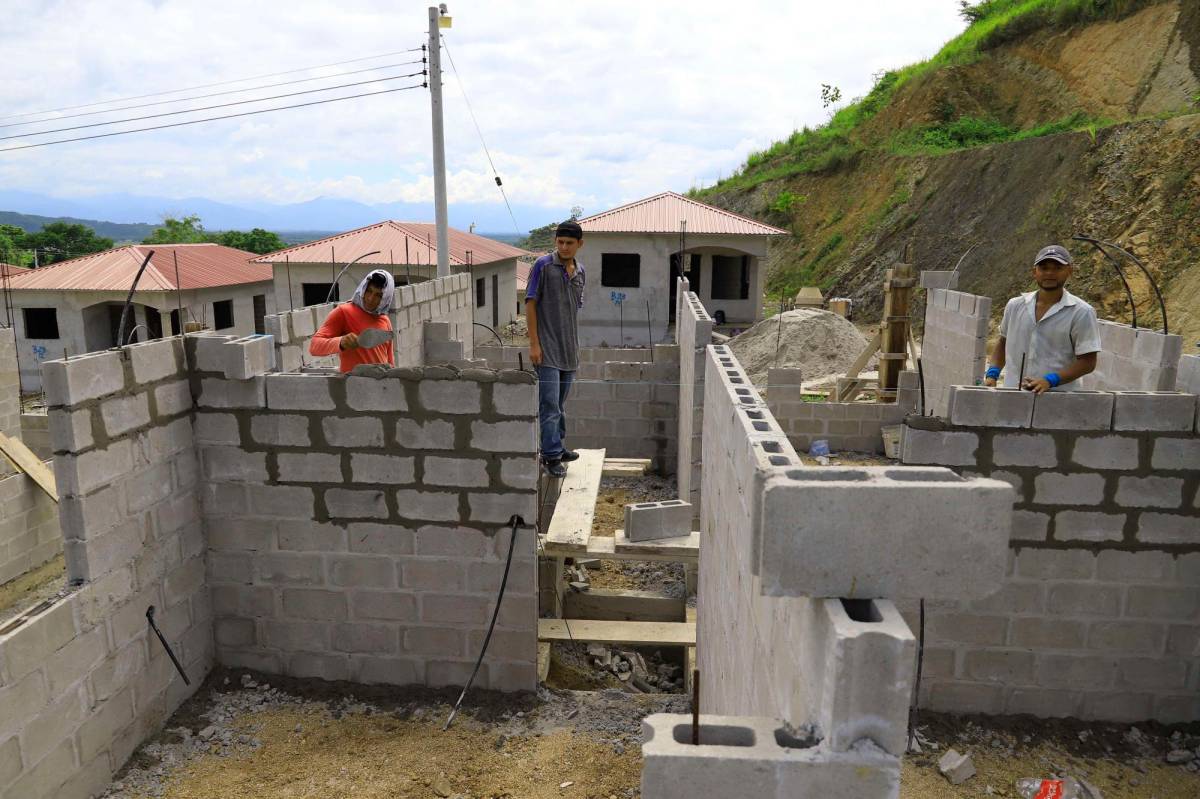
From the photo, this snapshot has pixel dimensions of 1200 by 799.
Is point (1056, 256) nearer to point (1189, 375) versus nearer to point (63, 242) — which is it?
point (1189, 375)

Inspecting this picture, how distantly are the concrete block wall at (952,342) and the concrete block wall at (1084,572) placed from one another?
187 inches

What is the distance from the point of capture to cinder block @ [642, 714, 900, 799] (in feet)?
5.98

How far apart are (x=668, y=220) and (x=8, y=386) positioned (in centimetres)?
1696

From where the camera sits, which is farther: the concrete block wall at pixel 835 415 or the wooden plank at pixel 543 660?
the concrete block wall at pixel 835 415

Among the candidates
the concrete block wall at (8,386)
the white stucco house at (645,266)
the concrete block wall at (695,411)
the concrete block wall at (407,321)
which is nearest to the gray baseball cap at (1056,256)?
the concrete block wall at (695,411)

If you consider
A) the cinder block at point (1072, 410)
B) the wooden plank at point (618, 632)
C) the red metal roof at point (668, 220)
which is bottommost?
the wooden plank at point (618, 632)

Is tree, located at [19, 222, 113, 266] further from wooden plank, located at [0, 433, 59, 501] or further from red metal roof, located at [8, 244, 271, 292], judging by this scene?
wooden plank, located at [0, 433, 59, 501]

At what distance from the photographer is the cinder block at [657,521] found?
19.1 feet

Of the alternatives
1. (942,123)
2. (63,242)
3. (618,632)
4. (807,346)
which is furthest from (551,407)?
(63,242)

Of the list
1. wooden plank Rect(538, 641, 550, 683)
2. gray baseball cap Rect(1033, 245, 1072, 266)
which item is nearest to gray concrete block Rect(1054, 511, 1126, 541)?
gray baseball cap Rect(1033, 245, 1072, 266)

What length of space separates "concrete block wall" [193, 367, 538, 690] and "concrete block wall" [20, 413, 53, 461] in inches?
253

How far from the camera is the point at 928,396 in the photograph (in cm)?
1141

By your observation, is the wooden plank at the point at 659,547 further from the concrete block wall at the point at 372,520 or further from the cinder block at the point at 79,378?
the cinder block at the point at 79,378

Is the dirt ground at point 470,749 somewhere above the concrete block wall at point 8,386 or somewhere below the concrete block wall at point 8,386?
below
